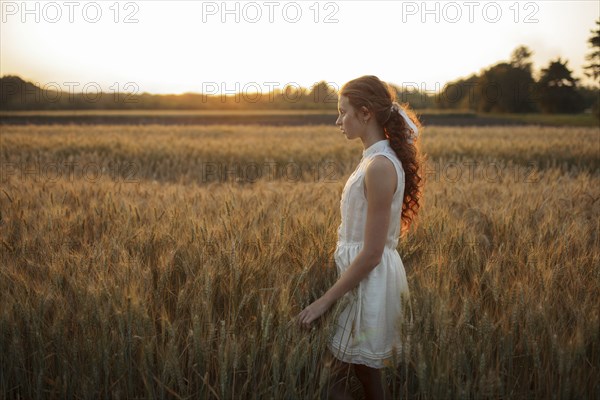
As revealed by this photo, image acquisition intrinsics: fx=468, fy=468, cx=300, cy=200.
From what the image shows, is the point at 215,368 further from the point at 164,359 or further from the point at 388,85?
the point at 388,85

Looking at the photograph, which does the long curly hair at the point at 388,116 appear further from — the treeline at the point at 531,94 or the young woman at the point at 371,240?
the treeline at the point at 531,94

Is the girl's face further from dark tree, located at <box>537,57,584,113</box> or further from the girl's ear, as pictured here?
dark tree, located at <box>537,57,584,113</box>

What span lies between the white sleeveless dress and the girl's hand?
87 millimetres

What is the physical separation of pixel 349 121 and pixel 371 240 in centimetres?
48

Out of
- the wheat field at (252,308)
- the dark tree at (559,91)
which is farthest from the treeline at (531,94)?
the wheat field at (252,308)

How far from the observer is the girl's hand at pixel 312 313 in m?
1.65

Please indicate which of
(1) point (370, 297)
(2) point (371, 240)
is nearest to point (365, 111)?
(2) point (371, 240)

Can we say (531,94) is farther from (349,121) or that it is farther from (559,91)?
(349,121)

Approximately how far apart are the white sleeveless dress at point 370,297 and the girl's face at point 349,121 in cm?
8

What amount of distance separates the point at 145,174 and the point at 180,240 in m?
6.49

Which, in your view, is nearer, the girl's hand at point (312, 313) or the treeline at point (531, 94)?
the girl's hand at point (312, 313)

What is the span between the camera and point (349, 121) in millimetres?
1843

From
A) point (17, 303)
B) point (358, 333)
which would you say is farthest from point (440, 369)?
point (17, 303)

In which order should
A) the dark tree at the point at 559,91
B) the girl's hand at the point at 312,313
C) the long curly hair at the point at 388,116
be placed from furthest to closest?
the dark tree at the point at 559,91 < the long curly hair at the point at 388,116 < the girl's hand at the point at 312,313
